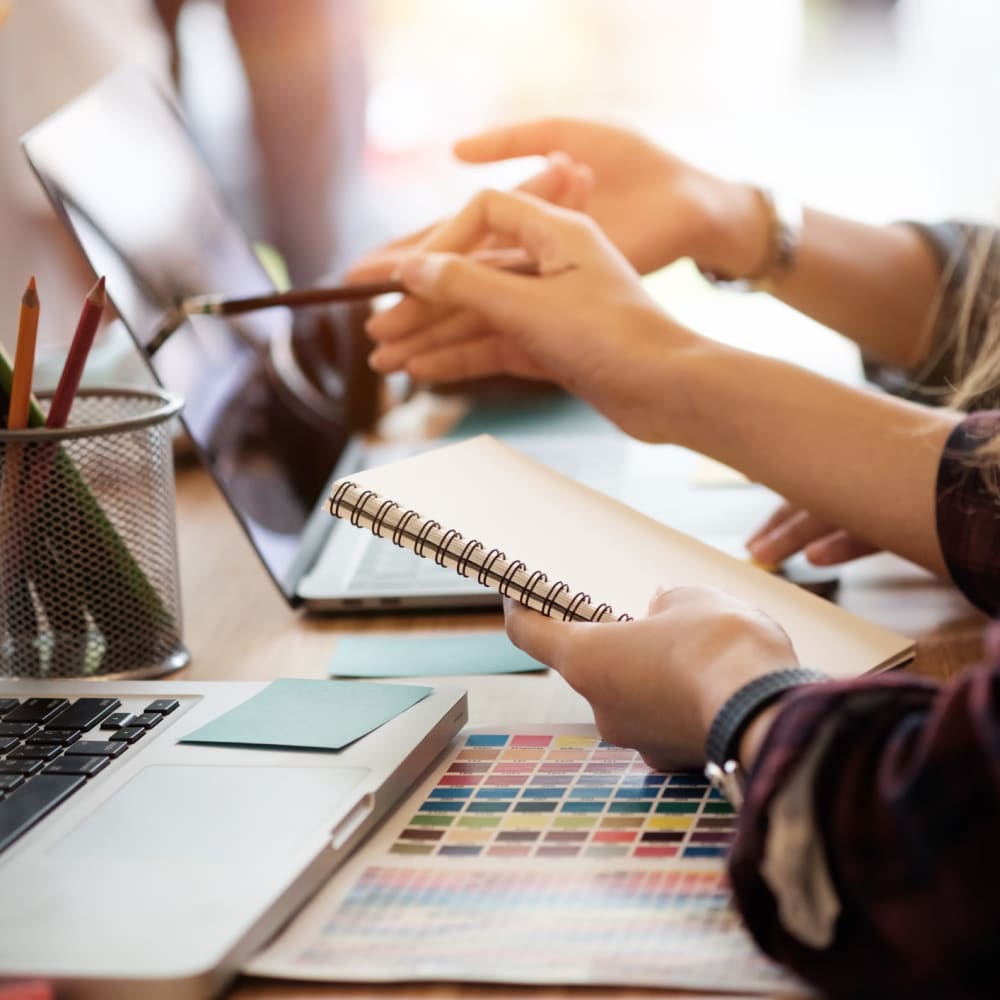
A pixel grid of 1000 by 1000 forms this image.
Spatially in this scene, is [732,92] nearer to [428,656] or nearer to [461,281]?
[461,281]

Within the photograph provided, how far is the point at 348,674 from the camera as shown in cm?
73

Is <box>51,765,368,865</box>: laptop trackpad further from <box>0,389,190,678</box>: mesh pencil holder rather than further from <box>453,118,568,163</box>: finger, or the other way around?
<box>453,118,568,163</box>: finger

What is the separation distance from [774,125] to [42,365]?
72.4 inches

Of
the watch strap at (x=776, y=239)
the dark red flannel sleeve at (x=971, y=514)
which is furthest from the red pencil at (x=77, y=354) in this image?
the watch strap at (x=776, y=239)

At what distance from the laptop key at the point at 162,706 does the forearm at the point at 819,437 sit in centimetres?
37

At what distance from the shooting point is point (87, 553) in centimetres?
71

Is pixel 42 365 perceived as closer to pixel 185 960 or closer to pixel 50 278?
pixel 50 278

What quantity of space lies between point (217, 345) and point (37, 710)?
376mm

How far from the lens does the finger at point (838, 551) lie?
32.8 inches

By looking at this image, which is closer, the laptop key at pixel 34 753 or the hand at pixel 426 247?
the laptop key at pixel 34 753

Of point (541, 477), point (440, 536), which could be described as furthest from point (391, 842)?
point (541, 477)

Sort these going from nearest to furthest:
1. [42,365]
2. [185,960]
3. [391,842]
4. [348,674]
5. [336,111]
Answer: [185,960] < [391,842] < [348,674] < [42,365] < [336,111]

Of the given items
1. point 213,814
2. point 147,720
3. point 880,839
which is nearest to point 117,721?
point 147,720

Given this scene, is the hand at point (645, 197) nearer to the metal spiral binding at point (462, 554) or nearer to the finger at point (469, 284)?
the finger at point (469, 284)
